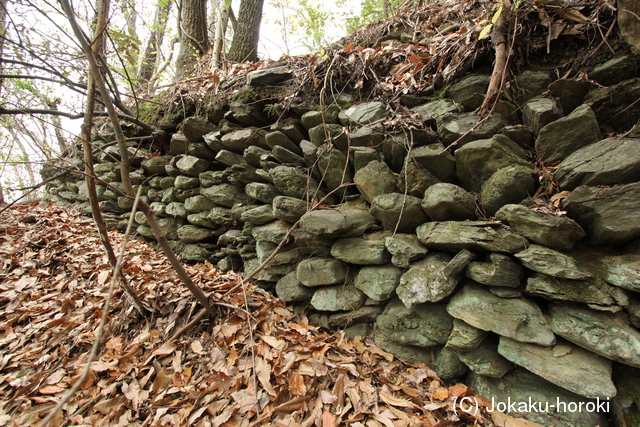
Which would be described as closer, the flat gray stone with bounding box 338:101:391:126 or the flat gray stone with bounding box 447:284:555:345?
the flat gray stone with bounding box 447:284:555:345

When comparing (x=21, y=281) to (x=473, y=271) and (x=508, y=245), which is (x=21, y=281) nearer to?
(x=473, y=271)

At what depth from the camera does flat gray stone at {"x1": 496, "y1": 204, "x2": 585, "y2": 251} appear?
166 cm

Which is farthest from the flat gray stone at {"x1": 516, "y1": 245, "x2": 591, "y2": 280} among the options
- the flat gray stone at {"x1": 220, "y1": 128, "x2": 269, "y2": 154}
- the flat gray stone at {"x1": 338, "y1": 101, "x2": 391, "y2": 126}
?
the flat gray stone at {"x1": 220, "y1": 128, "x2": 269, "y2": 154}

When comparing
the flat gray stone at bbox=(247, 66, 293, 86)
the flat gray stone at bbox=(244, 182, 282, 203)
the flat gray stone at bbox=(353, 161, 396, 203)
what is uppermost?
the flat gray stone at bbox=(247, 66, 293, 86)

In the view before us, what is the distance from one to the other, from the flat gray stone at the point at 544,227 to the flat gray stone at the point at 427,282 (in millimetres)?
501

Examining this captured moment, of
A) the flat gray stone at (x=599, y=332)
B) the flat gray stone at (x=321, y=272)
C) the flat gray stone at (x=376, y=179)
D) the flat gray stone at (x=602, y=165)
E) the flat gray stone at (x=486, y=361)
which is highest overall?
the flat gray stone at (x=602, y=165)

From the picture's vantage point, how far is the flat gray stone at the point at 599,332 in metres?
1.45

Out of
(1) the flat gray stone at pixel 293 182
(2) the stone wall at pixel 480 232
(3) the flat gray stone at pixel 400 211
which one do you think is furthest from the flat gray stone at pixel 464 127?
(1) the flat gray stone at pixel 293 182

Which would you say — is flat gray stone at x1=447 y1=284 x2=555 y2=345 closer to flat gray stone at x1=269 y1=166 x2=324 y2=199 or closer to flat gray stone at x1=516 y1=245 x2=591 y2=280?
flat gray stone at x1=516 y1=245 x2=591 y2=280

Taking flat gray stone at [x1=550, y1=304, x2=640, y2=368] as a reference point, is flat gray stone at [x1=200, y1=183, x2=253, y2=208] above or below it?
above

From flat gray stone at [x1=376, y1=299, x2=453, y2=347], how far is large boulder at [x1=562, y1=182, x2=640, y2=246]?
3.39 feet

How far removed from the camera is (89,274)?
9.40 feet

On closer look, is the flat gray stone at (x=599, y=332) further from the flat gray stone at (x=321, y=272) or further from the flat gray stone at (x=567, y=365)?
the flat gray stone at (x=321, y=272)

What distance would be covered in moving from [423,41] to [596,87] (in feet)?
5.00
